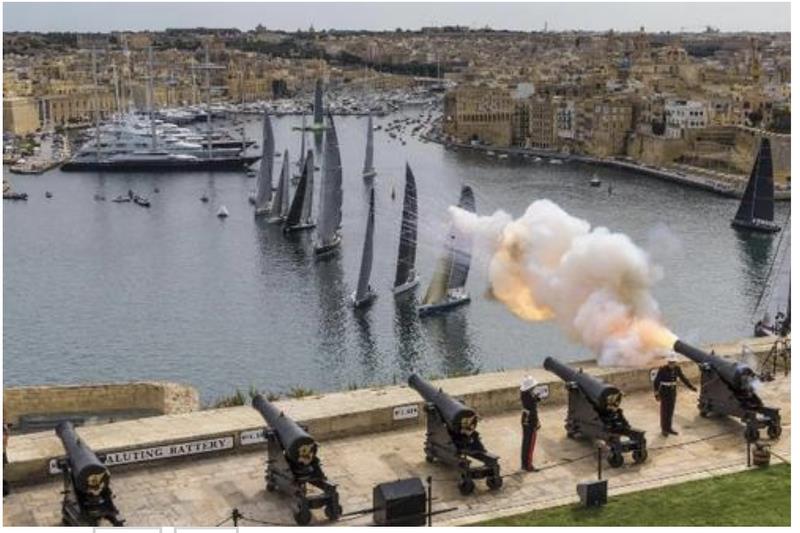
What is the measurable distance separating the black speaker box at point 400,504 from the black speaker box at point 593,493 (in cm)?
94

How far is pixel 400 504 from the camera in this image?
697 centimetres

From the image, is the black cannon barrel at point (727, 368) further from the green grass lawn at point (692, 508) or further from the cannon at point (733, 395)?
the green grass lawn at point (692, 508)

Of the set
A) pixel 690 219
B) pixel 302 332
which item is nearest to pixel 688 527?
pixel 302 332

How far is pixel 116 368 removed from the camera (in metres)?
24.0

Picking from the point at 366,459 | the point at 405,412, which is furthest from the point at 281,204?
the point at 366,459

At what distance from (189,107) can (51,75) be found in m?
13.5

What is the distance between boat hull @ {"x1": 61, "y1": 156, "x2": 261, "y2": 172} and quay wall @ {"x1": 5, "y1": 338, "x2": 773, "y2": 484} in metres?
54.5

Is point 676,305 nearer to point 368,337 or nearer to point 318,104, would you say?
point 368,337

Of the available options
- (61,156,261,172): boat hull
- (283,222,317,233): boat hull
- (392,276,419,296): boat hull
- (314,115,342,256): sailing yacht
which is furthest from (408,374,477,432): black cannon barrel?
(61,156,261,172): boat hull

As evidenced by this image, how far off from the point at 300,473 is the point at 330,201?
101 ft

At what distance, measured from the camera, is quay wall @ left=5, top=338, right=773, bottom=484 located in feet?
25.8

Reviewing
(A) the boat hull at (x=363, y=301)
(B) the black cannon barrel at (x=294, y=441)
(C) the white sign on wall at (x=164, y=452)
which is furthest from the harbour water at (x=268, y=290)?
(B) the black cannon barrel at (x=294, y=441)

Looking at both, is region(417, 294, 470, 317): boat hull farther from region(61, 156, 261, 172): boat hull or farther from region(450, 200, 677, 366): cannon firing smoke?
region(61, 156, 261, 172): boat hull

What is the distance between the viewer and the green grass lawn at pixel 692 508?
23.0ft
